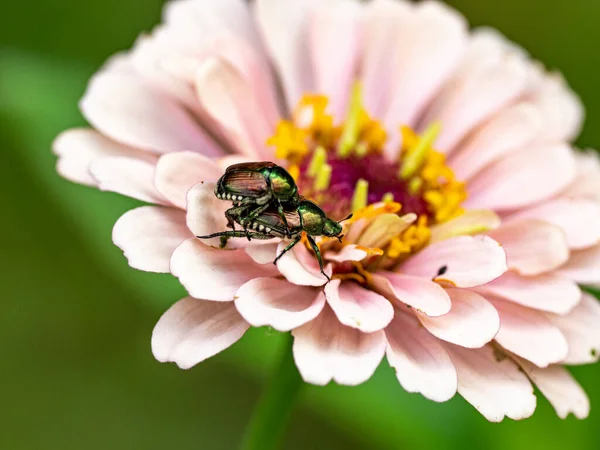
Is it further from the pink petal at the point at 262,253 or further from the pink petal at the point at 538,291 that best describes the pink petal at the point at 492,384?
the pink petal at the point at 262,253

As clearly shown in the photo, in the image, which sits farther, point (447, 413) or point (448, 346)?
point (447, 413)

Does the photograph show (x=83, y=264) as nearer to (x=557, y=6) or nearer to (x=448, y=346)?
(x=448, y=346)

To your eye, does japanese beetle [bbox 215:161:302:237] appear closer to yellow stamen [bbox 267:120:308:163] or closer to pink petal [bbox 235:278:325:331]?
pink petal [bbox 235:278:325:331]

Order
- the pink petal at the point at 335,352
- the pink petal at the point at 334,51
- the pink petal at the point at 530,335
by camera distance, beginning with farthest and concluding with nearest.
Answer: the pink petal at the point at 334,51, the pink petal at the point at 530,335, the pink petal at the point at 335,352

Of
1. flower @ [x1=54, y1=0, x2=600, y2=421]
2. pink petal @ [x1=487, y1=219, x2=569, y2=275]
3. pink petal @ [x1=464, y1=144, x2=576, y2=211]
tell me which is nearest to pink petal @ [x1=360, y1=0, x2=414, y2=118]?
flower @ [x1=54, y1=0, x2=600, y2=421]

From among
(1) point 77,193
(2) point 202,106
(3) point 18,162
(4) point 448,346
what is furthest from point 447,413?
(3) point 18,162

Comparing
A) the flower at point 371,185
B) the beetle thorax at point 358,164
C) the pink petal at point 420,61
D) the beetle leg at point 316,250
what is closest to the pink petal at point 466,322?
the flower at point 371,185
